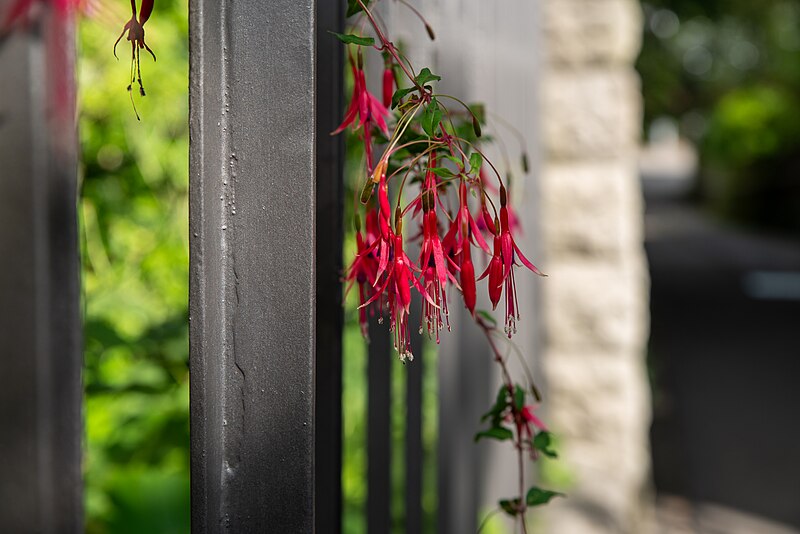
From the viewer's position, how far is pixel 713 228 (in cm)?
1900

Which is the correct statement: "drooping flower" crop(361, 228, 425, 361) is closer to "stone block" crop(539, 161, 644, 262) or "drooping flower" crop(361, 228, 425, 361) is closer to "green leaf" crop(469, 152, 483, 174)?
"green leaf" crop(469, 152, 483, 174)

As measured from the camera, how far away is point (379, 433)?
1.51m

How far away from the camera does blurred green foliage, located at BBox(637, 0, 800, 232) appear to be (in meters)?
16.5

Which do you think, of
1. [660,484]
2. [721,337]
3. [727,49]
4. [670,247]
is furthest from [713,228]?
[660,484]

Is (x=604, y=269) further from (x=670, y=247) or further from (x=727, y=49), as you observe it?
(x=727, y=49)

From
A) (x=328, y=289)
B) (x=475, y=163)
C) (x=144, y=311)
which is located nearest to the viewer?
(x=475, y=163)

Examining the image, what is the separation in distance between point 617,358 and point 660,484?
4.55 feet

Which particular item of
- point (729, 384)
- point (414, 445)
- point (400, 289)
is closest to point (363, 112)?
point (400, 289)

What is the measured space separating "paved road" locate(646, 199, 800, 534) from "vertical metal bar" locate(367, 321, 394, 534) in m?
2.95

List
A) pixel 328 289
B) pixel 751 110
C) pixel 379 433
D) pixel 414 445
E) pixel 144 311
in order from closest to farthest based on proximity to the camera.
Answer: pixel 328 289 → pixel 379 433 → pixel 414 445 → pixel 144 311 → pixel 751 110

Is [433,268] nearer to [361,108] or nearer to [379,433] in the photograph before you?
[361,108]

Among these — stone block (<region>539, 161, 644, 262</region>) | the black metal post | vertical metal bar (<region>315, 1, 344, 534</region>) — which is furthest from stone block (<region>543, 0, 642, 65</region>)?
vertical metal bar (<region>315, 1, 344, 534</region>)

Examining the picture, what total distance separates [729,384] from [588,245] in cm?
352

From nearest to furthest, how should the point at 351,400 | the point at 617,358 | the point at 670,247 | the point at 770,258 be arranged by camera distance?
the point at 351,400
the point at 617,358
the point at 770,258
the point at 670,247
